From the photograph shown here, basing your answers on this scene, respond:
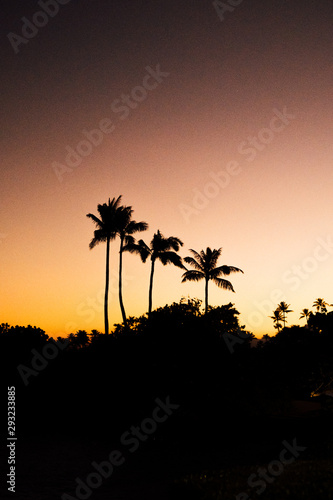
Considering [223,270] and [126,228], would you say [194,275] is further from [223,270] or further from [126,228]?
[126,228]

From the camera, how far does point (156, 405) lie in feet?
72.2

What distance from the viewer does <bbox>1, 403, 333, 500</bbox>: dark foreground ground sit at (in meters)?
11.0

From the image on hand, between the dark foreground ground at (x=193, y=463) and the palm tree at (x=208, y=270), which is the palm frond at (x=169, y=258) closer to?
the palm tree at (x=208, y=270)

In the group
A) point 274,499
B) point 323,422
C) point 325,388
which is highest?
point 325,388

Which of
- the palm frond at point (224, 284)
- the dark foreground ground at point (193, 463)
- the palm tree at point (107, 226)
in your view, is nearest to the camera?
the dark foreground ground at point (193, 463)

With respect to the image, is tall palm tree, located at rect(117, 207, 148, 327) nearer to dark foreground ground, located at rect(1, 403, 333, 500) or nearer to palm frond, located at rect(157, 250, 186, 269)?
palm frond, located at rect(157, 250, 186, 269)

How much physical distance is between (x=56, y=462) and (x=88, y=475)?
2.49 metres

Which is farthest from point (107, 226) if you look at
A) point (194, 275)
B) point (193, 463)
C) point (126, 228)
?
point (193, 463)

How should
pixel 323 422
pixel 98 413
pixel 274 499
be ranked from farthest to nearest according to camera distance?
1. pixel 98 413
2. pixel 323 422
3. pixel 274 499

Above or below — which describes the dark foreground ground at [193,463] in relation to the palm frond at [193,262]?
below

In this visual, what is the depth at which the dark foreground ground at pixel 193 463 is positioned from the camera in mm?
10953

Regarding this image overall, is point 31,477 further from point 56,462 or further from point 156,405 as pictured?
point 156,405

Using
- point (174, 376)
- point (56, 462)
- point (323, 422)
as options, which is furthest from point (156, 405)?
point (323, 422)

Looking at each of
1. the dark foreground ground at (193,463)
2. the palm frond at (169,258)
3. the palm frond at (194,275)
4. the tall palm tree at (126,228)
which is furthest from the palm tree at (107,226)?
the dark foreground ground at (193,463)
